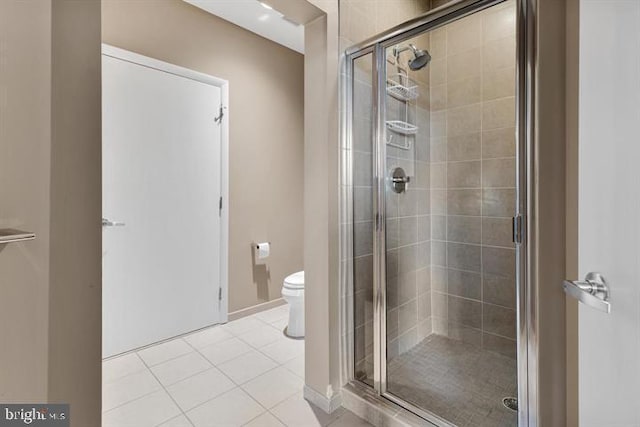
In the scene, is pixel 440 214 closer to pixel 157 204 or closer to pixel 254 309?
pixel 254 309

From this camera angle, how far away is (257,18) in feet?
8.93

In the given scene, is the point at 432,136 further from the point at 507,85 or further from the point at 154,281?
the point at 154,281

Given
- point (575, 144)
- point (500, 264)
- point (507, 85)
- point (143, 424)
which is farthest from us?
point (500, 264)

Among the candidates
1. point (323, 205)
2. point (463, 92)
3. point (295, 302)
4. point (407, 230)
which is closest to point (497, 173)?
point (463, 92)

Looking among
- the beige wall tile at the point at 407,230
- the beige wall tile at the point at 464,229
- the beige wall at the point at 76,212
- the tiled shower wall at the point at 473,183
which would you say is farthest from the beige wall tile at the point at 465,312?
the beige wall at the point at 76,212

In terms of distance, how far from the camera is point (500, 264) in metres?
2.17

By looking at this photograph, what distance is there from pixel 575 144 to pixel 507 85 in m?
0.99

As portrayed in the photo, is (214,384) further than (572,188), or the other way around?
(214,384)

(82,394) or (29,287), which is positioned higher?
(29,287)

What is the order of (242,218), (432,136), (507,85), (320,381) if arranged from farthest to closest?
(242,218) < (432,136) < (507,85) < (320,381)

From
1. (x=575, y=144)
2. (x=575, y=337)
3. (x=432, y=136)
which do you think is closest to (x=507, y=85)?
(x=432, y=136)
